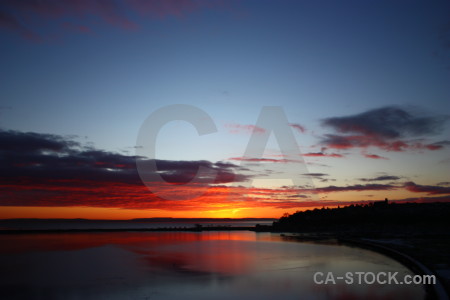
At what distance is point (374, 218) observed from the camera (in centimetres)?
7225

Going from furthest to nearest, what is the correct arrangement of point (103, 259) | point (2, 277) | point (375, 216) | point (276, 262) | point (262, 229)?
1. point (262, 229)
2. point (375, 216)
3. point (103, 259)
4. point (276, 262)
5. point (2, 277)

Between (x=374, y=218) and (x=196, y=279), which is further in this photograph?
(x=374, y=218)

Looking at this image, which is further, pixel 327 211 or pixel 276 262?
pixel 327 211

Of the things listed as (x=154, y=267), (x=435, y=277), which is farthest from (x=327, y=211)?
(x=435, y=277)

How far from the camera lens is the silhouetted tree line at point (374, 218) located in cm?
6228

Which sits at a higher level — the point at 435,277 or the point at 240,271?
the point at 435,277

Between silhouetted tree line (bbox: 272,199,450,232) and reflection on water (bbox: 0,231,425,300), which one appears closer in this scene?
reflection on water (bbox: 0,231,425,300)

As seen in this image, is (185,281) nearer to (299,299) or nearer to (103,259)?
(299,299)

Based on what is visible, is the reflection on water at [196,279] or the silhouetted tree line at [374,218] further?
the silhouetted tree line at [374,218]

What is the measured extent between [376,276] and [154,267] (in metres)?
16.3

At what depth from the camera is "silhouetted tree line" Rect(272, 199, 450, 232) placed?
204ft

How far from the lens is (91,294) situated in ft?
58.9

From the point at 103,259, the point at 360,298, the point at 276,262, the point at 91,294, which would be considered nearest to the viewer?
the point at 360,298

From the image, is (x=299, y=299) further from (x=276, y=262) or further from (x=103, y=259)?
(x=103, y=259)
